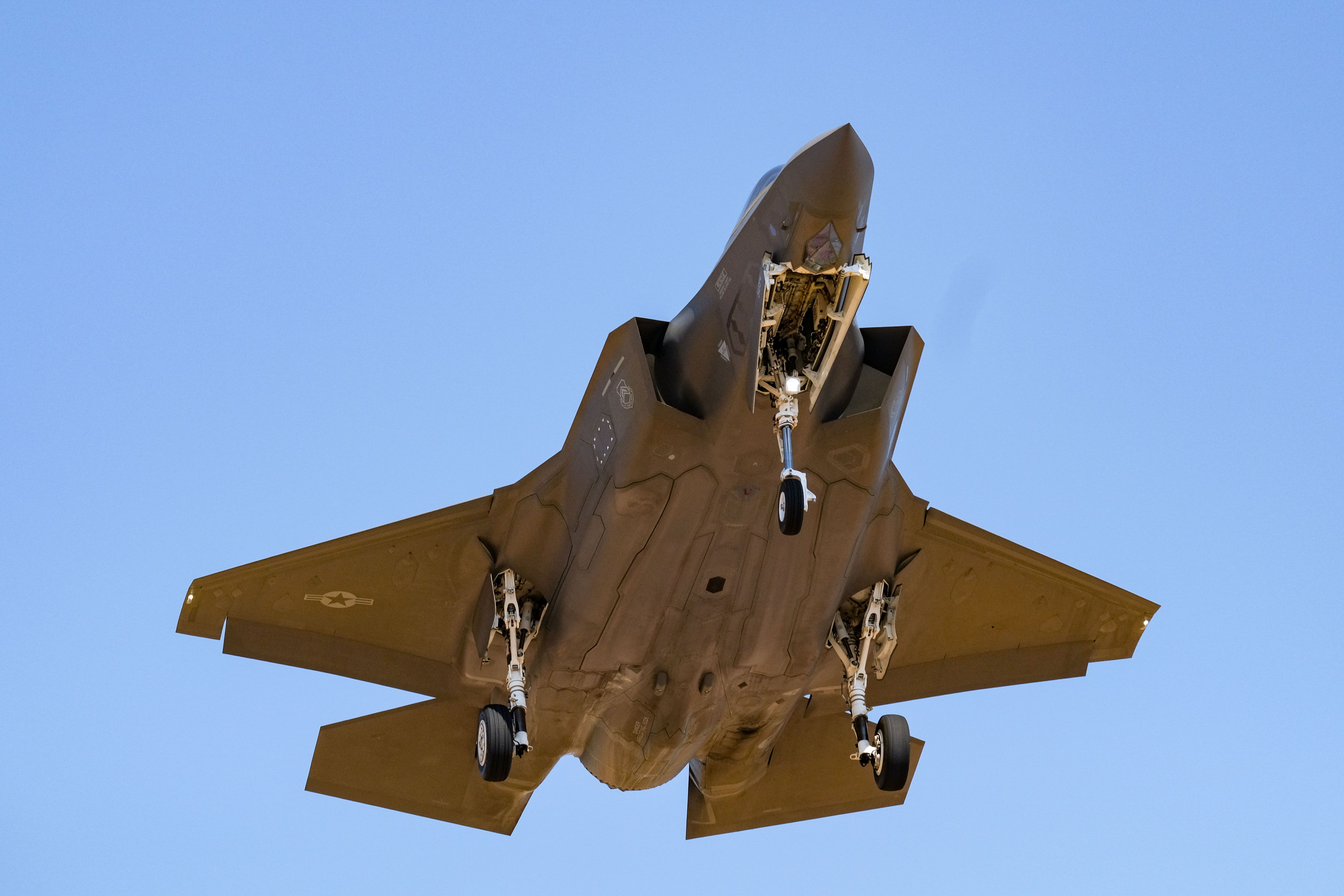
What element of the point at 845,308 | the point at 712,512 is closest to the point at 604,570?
the point at 712,512

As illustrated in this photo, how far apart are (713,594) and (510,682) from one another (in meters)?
2.47

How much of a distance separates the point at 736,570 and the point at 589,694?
2.90 m

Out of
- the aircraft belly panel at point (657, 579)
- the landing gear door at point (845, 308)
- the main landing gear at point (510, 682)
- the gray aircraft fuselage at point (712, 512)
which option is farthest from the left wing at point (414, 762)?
the landing gear door at point (845, 308)

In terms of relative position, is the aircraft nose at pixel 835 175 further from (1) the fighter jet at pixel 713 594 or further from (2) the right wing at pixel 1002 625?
(2) the right wing at pixel 1002 625

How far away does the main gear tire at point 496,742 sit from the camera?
1678cm

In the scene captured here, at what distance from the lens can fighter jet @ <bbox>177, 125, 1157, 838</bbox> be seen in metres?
15.5

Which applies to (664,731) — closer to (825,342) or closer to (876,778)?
(876,778)

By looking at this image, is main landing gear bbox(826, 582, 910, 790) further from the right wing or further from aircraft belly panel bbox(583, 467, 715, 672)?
aircraft belly panel bbox(583, 467, 715, 672)

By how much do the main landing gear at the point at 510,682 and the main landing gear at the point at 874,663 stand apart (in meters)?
3.60

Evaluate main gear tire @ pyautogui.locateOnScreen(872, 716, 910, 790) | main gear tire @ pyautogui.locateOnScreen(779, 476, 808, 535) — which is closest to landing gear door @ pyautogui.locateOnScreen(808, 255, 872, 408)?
main gear tire @ pyautogui.locateOnScreen(779, 476, 808, 535)

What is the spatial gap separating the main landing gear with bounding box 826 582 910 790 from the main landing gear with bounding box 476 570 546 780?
360 centimetres

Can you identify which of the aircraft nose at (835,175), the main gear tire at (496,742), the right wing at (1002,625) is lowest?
the main gear tire at (496,742)

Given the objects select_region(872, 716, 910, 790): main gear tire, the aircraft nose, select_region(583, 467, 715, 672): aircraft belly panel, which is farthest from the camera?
select_region(872, 716, 910, 790): main gear tire

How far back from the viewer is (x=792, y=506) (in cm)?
1477
